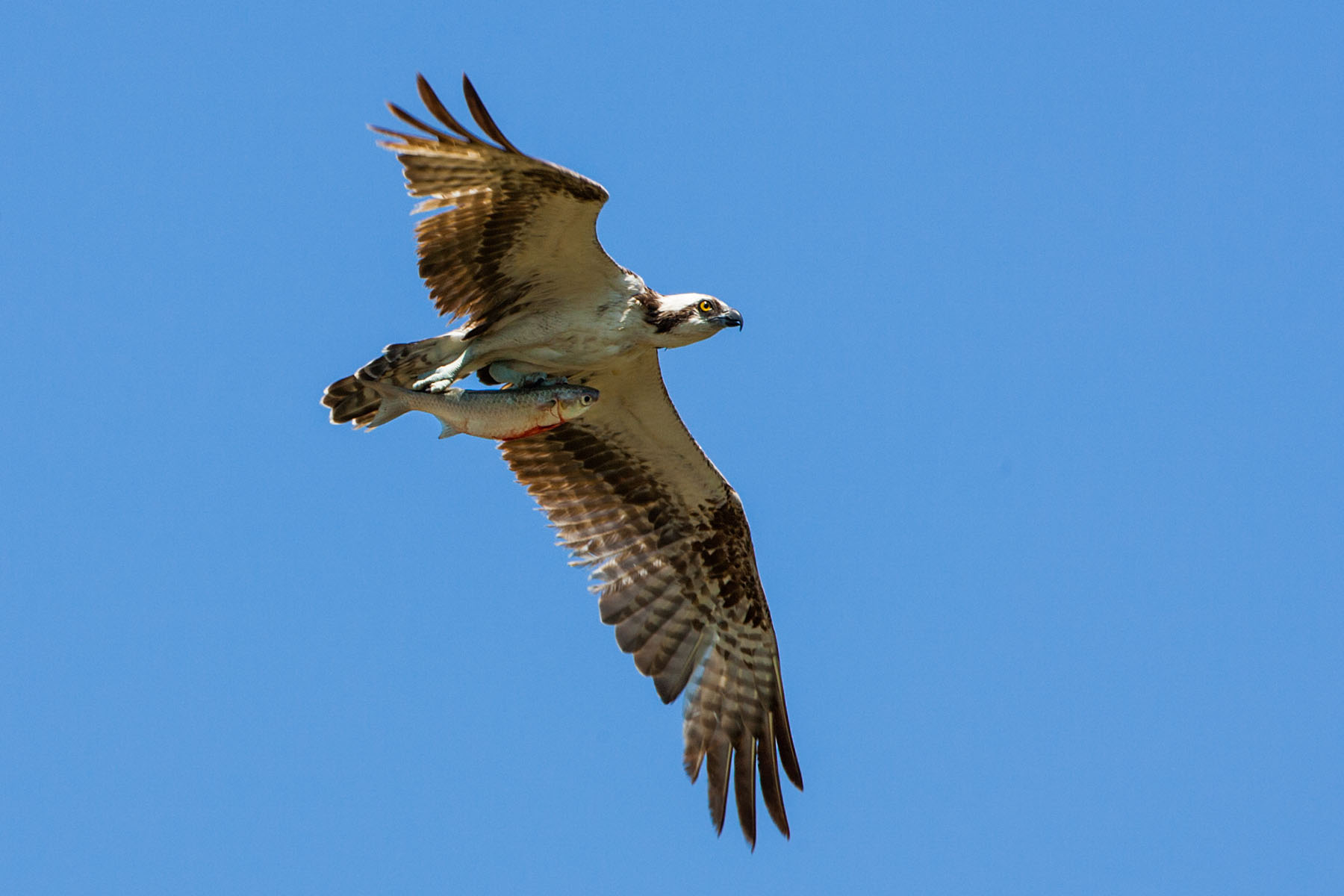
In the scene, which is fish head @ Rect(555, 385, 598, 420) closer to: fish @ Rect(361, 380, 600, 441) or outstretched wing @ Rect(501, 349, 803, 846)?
fish @ Rect(361, 380, 600, 441)

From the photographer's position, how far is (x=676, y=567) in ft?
48.2

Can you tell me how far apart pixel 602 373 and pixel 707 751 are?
3.32 meters

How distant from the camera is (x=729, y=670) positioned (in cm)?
1446

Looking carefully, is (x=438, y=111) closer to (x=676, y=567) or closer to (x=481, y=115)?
(x=481, y=115)

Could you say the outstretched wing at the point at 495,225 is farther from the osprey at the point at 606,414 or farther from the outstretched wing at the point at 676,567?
the outstretched wing at the point at 676,567

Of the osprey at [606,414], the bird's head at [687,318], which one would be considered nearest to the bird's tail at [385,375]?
the osprey at [606,414]

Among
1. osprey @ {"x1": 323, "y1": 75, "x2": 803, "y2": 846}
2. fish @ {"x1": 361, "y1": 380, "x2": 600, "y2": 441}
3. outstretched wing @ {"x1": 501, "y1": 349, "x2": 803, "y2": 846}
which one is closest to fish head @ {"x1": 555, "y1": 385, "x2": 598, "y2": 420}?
fish @ {"x1": 361, "y1": 380, "x2": 600, "y2": 441}

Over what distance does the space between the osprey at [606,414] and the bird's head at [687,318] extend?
1 cm

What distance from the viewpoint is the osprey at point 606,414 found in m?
11.9

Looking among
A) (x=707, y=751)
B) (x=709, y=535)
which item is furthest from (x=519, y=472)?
(x=707, y=751)

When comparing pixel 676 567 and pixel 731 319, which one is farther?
pixel 676 567

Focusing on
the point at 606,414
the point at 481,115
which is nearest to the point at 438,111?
the point at 481,115

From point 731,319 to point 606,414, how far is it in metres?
2.11

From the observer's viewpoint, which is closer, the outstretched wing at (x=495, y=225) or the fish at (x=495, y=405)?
the outstretched wing at (x=495, y=225)
